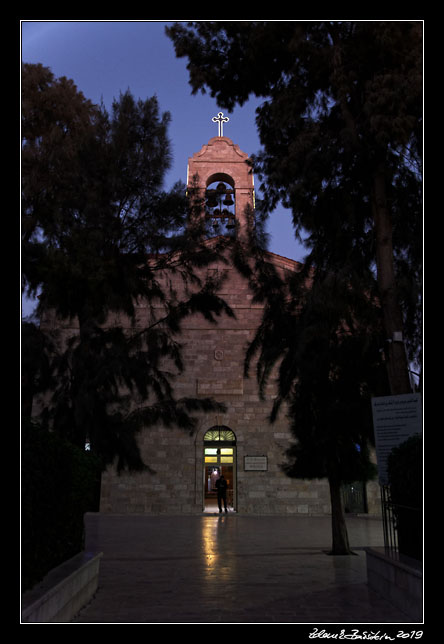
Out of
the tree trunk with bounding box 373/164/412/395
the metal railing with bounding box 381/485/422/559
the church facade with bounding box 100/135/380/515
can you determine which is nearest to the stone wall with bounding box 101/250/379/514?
the church facade with bounding box 100/135/380/515

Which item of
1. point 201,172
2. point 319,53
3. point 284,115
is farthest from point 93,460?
point 201,172

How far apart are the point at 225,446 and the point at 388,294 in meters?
14.0

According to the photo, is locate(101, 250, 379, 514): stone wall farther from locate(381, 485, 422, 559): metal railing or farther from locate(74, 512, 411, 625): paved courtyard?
locate(381, 485, 422, 559): metal railing

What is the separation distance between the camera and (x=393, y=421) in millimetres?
6645

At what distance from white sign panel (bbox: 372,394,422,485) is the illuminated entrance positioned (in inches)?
558

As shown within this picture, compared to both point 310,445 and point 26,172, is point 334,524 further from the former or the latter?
point 26,172

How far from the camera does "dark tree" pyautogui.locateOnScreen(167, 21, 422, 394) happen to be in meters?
7.67

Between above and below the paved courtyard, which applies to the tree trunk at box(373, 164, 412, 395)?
above

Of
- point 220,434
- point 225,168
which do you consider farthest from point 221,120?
point 220,434

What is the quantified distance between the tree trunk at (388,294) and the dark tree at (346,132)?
0.05ft

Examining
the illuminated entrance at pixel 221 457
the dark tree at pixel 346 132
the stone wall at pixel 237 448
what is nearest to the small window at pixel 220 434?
→ the illuminated entrance at pixel 221 457

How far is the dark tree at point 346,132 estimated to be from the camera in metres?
7.67

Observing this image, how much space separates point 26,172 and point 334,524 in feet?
27.3

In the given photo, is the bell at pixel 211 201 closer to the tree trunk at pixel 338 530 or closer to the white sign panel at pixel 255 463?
the tree trunk at pixel 338 530
